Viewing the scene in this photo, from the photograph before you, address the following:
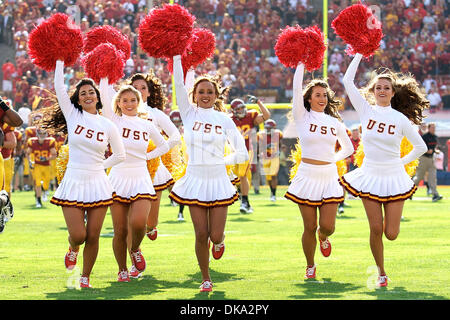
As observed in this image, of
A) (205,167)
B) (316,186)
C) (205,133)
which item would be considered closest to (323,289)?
(316,186)

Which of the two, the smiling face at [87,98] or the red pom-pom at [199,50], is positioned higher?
the red pom-pom at [199,50]

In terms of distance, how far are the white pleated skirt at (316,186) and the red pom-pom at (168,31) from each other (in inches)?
58.2

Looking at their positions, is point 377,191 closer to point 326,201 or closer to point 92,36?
point 326,201

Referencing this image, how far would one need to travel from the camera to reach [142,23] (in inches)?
275

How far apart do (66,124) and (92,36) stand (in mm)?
1170

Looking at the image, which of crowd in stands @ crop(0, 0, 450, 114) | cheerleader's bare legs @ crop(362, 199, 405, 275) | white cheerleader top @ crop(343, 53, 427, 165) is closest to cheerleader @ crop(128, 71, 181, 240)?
white cheerleader top @ crop(343, 53, 427, 165)

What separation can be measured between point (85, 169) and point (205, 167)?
0.88 m

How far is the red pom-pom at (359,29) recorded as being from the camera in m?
7.20

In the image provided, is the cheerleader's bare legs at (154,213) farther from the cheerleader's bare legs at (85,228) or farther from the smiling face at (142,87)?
the cheerleader's bare legs at (85,228)

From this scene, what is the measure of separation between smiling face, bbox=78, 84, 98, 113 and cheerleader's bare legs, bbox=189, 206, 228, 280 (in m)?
1.08

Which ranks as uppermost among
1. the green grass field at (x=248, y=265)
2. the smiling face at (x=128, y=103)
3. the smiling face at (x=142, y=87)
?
the smiling face at (x=142, y=87)

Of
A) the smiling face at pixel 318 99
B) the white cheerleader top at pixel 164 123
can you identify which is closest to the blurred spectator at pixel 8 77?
the white cheerleader top at pixel 164 123

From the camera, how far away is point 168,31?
6.76 metres

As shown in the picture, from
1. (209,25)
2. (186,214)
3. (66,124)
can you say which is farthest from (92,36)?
(209,25)
